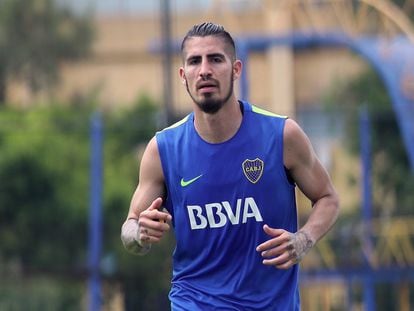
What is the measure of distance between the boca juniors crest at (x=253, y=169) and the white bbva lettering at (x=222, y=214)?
106 mm

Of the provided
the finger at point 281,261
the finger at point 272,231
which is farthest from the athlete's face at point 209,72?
the finger at point 281,261

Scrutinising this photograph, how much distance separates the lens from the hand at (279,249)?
6.96 metres

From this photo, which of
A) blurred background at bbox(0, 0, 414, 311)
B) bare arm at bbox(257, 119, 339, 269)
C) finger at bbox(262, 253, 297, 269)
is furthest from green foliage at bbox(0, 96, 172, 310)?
finger at bbox(262, 253, 297, 269)

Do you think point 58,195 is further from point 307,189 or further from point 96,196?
point 307,189

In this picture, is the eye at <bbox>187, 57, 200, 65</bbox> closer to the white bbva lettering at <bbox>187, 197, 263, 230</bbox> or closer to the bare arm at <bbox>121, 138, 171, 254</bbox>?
the bare arm at <bbox>121, 138, 171, 254</bbox>

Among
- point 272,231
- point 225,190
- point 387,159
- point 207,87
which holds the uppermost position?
point 387,159

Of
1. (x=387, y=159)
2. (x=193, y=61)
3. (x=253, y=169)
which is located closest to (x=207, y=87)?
(x=193, y=61)

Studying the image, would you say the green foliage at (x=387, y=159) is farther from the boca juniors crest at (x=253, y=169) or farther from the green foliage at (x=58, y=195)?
the boca juniors crest at (x=253, y=169)

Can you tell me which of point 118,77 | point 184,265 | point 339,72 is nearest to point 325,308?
point 184,265

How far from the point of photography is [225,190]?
7344 millimetres

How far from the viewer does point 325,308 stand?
930 inches

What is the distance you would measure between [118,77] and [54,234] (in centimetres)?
2550

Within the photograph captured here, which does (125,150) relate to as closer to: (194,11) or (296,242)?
(194,11)

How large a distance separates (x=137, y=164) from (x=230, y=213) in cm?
2508
